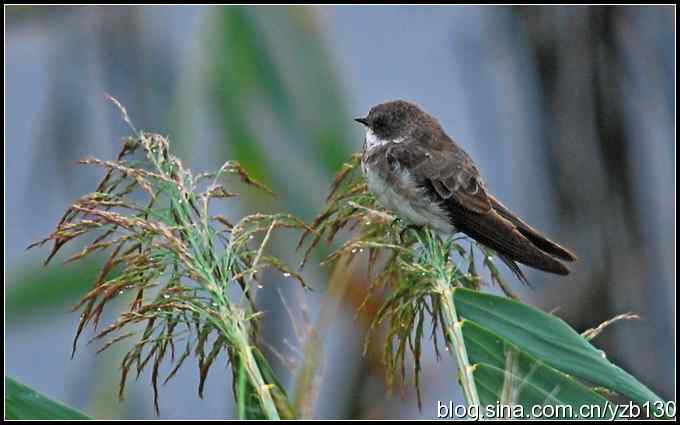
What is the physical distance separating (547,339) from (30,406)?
0.46 meters

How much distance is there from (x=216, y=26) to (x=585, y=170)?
1.41m

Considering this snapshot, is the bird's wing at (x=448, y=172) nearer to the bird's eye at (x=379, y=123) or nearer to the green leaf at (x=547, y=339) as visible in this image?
the bird's eye at (x=379, y=123)

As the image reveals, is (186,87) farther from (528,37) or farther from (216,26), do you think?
(528,37)

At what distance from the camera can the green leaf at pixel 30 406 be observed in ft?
3.31

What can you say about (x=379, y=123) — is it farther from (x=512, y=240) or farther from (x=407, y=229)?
(x=407, y=229)

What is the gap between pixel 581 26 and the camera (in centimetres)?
339

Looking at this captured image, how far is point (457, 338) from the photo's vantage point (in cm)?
115

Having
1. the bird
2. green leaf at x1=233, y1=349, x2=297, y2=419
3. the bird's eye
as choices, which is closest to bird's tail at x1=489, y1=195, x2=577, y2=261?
the bird

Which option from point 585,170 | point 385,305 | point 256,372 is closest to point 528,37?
point 585,170

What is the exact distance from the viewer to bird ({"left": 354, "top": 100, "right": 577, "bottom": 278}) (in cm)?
172

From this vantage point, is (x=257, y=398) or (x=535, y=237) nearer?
(x=257, y=398)

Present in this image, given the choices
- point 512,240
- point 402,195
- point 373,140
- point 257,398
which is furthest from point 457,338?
point 373,140

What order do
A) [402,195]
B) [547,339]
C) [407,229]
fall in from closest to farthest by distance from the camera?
[547,339] → [407,229] → [402,195]

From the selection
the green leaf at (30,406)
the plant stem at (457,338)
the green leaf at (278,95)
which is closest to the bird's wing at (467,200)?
the green leaf at (278,95)
